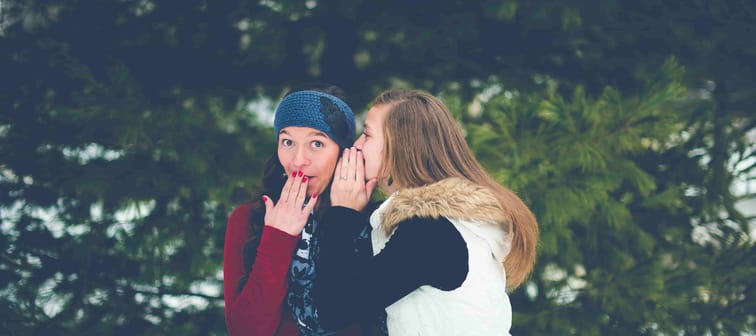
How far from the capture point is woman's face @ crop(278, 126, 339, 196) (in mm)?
2363

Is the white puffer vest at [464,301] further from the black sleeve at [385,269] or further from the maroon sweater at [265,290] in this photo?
the maroon sweater at [265,290]

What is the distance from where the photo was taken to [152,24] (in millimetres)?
4039

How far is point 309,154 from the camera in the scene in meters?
2.37

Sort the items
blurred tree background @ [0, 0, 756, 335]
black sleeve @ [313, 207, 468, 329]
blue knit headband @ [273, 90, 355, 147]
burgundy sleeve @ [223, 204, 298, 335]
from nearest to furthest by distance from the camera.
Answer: black sleeve @ [313, 207, 468, 329]
burgundy sleeve @ [223, 204, 298, 335]
blue knit headband @ [273, 90, 355, 147]
blurred tree background @ [0, 0, 756, 335]

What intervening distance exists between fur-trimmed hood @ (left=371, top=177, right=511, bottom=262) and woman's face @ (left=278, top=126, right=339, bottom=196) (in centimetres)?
31

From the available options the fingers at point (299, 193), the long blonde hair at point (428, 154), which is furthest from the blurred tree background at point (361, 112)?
the fingers at point (299, 193)

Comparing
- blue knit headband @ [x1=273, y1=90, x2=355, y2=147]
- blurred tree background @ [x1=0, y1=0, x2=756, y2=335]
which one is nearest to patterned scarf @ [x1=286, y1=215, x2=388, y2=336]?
blue knit headband @ [x1=273, y1=90, x2=355, y2=147]

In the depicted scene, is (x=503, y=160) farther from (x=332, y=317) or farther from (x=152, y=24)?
(x=152, y=24)

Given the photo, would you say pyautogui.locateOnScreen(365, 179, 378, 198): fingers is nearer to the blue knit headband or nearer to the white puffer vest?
the white puffer vest

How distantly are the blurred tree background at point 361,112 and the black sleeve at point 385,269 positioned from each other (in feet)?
3.94

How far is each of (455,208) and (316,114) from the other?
0.62 metres

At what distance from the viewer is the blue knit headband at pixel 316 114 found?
2.36 meters

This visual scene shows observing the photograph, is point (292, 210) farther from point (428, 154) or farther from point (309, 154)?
point (428, 154)

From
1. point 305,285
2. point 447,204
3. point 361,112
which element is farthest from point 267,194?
point 361,112
